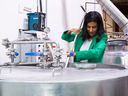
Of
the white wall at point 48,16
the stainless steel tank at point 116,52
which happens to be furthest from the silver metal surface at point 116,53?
the white wall at point 48,16

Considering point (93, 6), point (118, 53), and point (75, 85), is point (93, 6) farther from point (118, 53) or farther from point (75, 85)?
point (75, 85)

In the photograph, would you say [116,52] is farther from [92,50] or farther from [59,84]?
[59,84]

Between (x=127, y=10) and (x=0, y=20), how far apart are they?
4.40 m

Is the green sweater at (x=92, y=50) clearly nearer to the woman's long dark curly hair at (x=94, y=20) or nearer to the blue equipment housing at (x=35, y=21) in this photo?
the woman's long dark curly hair at (x=94, y=20)

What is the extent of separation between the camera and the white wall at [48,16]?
5.06 feet

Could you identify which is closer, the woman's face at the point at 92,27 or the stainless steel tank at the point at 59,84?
the stainless steel tank at the point at 59,84

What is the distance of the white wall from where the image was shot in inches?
60.7

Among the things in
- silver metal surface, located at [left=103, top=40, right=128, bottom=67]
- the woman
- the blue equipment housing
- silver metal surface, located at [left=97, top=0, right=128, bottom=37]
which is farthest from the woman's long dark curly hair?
silver metal surface, located at [left=97, top=0, right=128, bottom=37]

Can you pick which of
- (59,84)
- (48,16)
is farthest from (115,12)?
(59,84)

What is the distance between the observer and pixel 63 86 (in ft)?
2.57

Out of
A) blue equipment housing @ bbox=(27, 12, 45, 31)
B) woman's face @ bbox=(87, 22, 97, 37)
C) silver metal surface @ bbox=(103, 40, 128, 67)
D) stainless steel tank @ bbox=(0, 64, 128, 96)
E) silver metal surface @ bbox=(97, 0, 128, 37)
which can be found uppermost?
silver metal surface @ bbox=(97, 0, 128, 37)

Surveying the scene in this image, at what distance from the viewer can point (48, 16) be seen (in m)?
2.04

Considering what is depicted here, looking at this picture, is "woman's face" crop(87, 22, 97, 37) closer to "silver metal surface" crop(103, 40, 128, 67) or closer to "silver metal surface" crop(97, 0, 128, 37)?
"silver metal surface" crop(103, 40, 128, 67)

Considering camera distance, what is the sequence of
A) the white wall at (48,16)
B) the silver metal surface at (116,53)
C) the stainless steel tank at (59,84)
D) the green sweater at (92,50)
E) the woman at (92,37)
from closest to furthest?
the stainless steel tank at (59,84), the green sweater at (92,50), the woman at (92,37), the white wall at (48,16), the silver metal surface at (116,53)
